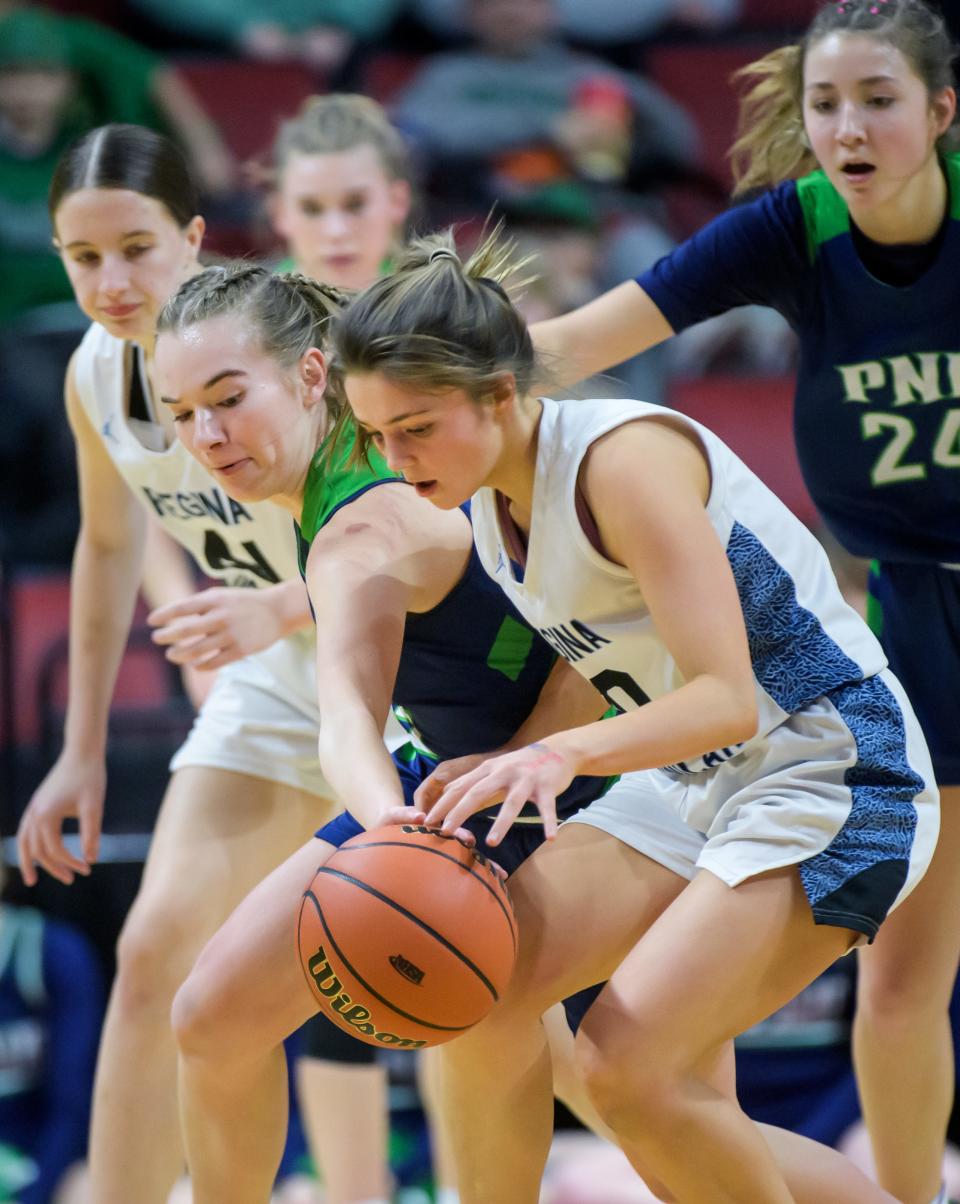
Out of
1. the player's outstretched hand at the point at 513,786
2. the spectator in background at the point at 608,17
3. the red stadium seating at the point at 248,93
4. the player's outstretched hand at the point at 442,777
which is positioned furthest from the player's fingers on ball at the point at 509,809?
the spectator in background at the point at 608,17

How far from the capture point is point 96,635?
13.3 ft

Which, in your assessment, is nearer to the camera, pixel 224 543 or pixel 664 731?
pixel 664 731

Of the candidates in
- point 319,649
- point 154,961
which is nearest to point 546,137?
point 154,961

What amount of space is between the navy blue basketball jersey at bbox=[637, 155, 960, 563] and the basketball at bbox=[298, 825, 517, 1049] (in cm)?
134

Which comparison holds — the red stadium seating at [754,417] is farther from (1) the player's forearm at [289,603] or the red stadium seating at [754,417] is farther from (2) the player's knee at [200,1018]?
(2) the player's knee at [200,1018]

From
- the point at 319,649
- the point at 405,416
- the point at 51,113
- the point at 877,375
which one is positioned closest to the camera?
the point at 405,416

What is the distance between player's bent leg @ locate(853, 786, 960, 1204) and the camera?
3547mm

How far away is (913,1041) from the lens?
3.59 meters

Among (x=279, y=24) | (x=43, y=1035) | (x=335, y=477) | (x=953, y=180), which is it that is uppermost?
Answer: (x=279, y=24)

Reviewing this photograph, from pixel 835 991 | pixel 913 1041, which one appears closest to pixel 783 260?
pixel 913 1041

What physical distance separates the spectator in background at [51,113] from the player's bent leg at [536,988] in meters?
4.69

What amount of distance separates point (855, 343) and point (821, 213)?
269 mm

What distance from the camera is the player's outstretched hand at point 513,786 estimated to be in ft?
8.36

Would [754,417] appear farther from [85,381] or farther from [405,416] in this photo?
[405,416]
